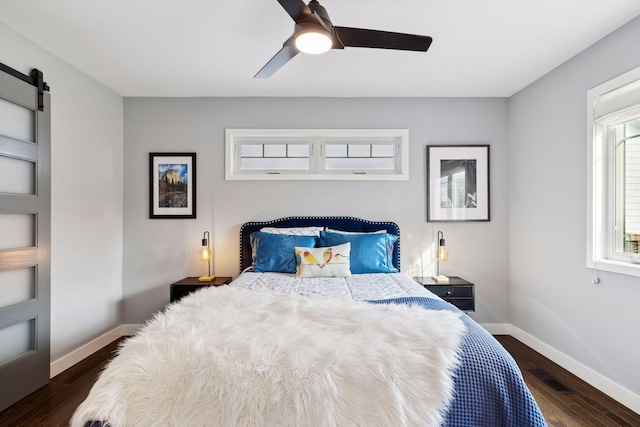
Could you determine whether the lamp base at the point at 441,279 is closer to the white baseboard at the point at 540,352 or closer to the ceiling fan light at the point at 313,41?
the white baseboard at the point at 540,352

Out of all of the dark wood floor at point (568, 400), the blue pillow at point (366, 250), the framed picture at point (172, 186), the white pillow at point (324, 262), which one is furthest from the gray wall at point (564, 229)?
the framed picture at point (172, 186)

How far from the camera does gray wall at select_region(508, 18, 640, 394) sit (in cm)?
230

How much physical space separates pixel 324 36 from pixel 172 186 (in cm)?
259

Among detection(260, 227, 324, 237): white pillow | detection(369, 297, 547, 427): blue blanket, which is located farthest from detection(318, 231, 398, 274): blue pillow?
detection(369, 297, 547, 427): blue blanket

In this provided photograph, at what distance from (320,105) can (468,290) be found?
245 cm

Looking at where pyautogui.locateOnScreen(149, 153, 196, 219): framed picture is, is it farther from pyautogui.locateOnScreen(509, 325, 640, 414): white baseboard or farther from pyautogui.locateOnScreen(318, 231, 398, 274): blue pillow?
pyautogui.locateOnScreen(509, 325, 640, 414): white baseboard

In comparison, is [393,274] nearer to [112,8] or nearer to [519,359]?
[519,359]

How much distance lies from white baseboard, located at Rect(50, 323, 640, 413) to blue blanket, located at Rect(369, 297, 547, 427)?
5.19 ft

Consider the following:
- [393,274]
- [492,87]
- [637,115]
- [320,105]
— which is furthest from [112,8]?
[637,115]

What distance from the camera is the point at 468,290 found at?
3.18 metres

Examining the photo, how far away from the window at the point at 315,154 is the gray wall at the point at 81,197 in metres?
1.29

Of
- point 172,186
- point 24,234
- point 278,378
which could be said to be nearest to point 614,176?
point 278,378

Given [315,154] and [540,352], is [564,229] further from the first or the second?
[315,154]

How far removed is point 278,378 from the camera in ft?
3.85
